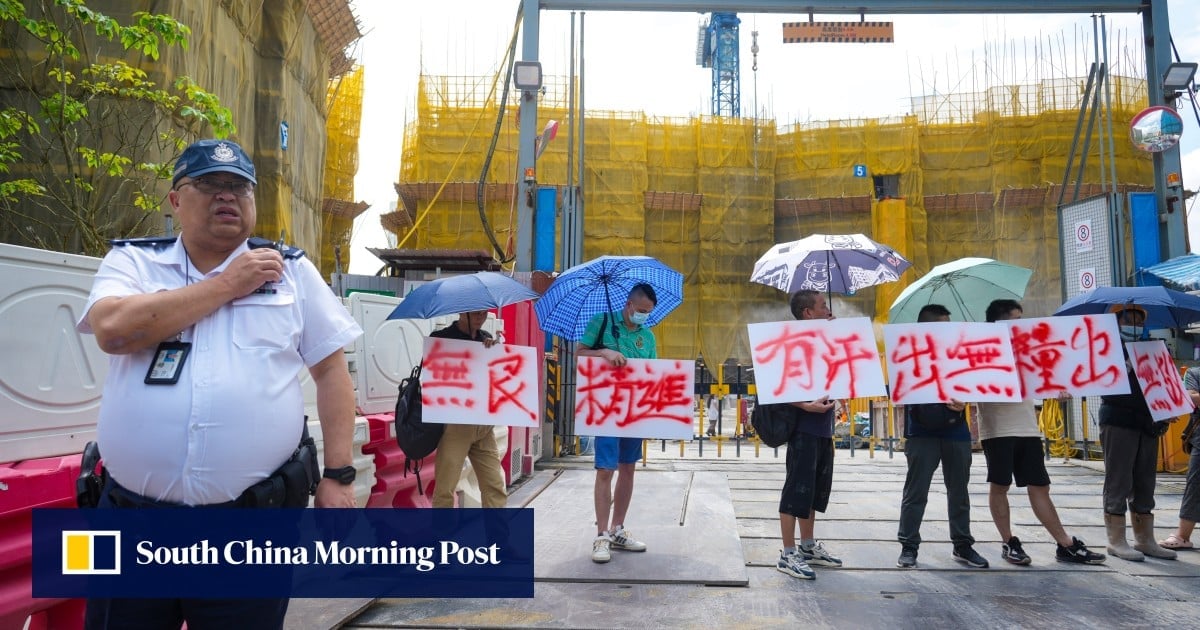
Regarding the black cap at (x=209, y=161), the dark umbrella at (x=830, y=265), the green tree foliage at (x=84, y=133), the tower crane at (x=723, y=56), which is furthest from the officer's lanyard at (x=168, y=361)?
the tower crane at (x=723, y=56)

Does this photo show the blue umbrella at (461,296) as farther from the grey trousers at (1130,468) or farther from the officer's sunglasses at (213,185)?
the grey trousers at (1130,468)

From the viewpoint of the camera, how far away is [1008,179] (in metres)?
26.7

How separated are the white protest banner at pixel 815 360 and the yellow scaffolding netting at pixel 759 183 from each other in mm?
20644

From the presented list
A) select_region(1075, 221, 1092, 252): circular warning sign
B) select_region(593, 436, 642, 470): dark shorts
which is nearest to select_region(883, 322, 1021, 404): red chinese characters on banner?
select_region(593, 436, 642, 470): dark shorts

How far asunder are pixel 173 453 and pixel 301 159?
20.1 metres

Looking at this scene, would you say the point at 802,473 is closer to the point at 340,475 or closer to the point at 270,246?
the point at 340,475

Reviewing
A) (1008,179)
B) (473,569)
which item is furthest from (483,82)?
(473,569)

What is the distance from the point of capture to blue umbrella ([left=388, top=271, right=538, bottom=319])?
465 cm

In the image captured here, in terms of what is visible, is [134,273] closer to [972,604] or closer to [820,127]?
[972,604]

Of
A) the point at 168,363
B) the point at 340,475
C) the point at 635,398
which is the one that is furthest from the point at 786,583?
the point at 168,363

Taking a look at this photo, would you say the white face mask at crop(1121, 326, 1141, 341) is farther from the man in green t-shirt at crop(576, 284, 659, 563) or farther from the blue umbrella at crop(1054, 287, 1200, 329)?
the man in green t-shirt at crop(576, 284, 659, 563)

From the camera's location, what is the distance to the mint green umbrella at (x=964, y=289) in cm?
578

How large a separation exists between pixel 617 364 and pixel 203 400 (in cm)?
361

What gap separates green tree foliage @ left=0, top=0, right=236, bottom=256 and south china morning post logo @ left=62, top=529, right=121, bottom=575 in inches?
309
